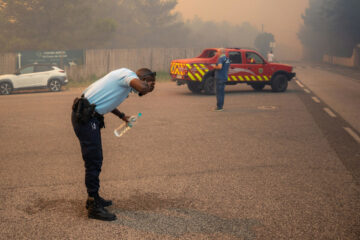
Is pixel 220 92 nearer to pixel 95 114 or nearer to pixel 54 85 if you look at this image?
pixel 95 114

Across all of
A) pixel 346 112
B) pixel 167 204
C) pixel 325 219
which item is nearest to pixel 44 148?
pixel 167 204

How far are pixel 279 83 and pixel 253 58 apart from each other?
1.67 m

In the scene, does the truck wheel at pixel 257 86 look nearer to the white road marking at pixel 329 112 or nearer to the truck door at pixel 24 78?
the white road marking at pixel 329 112

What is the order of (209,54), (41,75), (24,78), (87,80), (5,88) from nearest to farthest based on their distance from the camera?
1. (209,54)
2. (5,88)
3. (24,78)
4. (41,75)
5. (87,80)

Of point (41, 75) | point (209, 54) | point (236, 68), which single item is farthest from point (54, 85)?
point (236, 68)

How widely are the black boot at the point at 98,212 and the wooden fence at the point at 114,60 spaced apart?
25111 mm

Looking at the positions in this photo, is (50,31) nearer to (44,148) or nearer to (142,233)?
(44,148)

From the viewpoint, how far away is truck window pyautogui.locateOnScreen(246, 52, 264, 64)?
18516 millimetres

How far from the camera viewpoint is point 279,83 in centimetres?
1925

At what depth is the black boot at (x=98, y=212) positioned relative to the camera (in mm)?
4605

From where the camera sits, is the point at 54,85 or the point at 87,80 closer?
the point at 54,85

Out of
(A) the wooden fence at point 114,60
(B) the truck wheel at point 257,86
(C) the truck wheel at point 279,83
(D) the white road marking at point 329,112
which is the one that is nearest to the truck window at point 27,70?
(A) the wooden fence at point 114,60

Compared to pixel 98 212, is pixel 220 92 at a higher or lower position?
higher

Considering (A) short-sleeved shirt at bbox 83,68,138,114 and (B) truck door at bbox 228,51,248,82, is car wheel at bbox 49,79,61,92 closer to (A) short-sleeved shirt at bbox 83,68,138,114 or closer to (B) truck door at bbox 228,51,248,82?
(B) truck door at bbox 228,51,248,82
